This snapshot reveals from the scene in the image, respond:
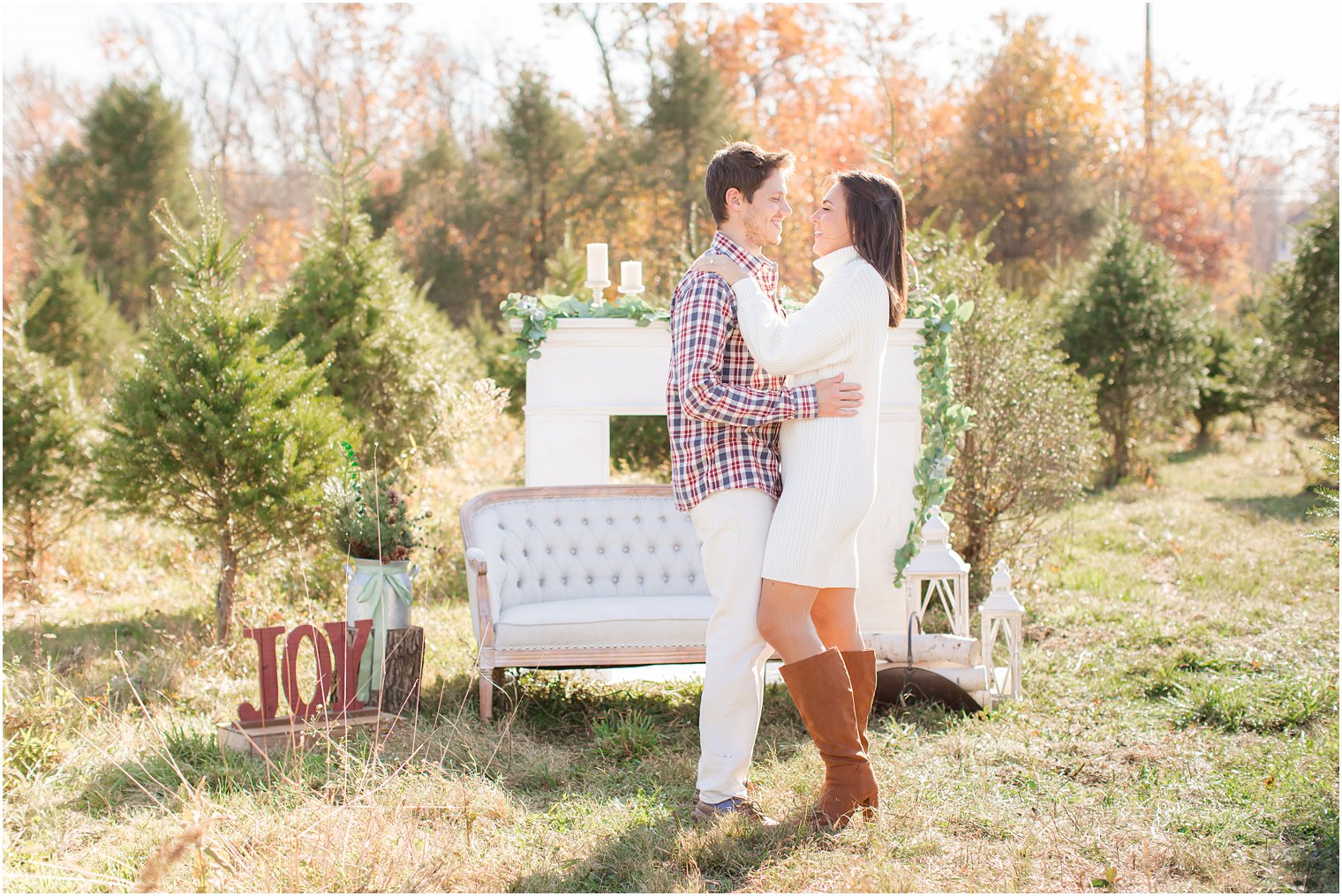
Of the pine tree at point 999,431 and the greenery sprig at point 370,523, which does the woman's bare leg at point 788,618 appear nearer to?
the greenery sprig at point 370,523

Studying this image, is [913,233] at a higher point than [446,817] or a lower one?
higher

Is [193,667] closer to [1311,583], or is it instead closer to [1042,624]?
[1042,624]

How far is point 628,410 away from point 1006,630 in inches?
88.2

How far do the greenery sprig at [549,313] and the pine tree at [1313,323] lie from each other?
742 cm

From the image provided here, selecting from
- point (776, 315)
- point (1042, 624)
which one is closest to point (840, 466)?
point (776, 315)

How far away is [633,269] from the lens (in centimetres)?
559

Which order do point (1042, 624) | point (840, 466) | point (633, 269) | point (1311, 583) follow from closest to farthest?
point (840, 466)
point (633, 269)
point (1042, 624)
point (1311, 583)

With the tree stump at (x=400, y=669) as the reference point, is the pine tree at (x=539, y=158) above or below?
above

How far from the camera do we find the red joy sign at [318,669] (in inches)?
159

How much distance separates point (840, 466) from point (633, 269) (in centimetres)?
290

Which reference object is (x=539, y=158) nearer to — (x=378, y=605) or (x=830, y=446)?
(x=378, y=605)

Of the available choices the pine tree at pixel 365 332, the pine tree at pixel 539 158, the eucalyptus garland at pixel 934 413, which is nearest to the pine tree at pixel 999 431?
the eucalyptus garland at pixel 934 413

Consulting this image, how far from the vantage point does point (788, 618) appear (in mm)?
2959

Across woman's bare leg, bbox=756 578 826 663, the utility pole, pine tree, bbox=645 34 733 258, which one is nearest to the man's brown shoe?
woman's bare leg, bbox=756 578 826 663
